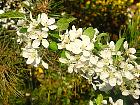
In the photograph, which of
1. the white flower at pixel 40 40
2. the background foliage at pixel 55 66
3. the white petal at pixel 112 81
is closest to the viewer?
the white flower at pixel 40 40

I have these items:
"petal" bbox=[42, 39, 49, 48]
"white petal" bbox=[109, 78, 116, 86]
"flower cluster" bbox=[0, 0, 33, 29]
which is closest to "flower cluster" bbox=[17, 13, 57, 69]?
"petal" bbox=[42, 39, 49, 48]

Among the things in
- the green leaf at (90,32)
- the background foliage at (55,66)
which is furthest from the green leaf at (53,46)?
the green leaf at (90,32)

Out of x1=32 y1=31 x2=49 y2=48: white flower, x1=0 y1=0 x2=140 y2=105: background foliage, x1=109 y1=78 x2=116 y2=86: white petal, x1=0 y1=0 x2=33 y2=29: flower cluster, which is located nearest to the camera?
x1=32 y1=31 x2=49 y2=48: white flower

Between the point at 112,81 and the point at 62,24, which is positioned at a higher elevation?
the point at 62,24

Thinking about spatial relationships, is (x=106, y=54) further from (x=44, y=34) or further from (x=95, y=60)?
(x=44, y=34)

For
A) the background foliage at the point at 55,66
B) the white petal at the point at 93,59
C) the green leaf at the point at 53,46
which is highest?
the green leaf at the point at 53,46

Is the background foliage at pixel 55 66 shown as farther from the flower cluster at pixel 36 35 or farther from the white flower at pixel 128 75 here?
the white flower at pixel 128 75

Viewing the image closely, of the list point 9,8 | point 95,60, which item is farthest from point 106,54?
point 9,8

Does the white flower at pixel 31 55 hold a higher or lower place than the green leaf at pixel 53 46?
lower

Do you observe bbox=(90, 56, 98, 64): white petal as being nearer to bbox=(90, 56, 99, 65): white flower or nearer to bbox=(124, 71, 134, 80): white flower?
bbox=(90, 56, 99, 65): white flower
